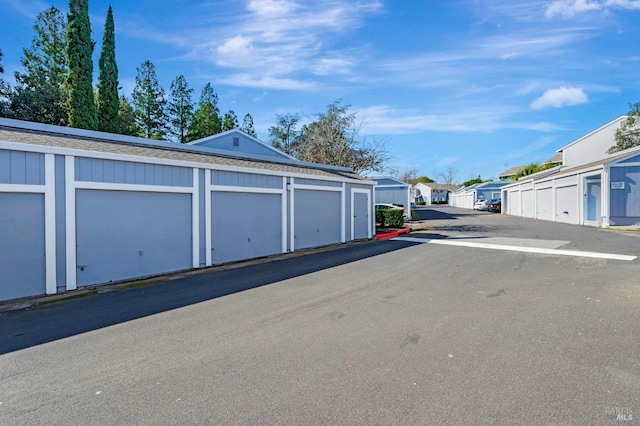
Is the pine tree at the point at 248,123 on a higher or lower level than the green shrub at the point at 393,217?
higher

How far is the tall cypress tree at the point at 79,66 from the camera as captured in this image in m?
18.8

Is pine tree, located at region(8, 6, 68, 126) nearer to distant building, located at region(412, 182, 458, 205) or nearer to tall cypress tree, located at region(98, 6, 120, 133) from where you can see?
tall cypress tree, located at region(98, 6, 120, 133)

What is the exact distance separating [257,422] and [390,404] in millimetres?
1019

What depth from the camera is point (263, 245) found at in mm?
10539

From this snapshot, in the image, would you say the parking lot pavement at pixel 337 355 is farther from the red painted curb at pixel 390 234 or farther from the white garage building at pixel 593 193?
Answer: the white garage building at pixel 593 193

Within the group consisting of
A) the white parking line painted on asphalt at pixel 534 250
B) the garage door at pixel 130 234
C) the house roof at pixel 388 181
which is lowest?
the white parking line painted on asphalt at pixel 534 250

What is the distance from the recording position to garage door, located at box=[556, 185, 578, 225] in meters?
19.0

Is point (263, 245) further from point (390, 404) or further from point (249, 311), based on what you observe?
point (390, 404)

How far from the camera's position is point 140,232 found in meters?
7.75

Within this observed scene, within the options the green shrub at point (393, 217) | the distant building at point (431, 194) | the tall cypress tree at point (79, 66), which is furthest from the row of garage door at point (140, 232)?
the distant building at point (431, 194)

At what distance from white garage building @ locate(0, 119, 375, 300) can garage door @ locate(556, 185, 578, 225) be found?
16.2 meters

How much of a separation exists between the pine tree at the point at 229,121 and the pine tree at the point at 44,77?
12.8 meters

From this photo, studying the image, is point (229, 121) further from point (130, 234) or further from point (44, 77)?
point (130, 234)

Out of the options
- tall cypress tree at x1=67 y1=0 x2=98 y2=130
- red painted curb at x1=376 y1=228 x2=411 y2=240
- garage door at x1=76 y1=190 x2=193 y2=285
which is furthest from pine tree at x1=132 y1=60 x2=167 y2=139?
garage door at x1=76 y1=190 x2=193 y2=285
